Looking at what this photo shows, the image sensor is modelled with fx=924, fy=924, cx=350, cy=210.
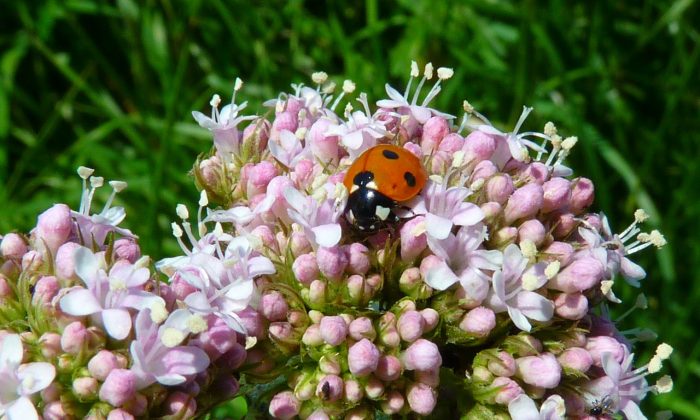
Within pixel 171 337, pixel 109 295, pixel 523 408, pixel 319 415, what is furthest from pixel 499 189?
→ pixel 109 295

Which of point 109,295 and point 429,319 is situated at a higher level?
point 109,295

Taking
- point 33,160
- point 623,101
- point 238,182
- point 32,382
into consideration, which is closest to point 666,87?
point 623,101

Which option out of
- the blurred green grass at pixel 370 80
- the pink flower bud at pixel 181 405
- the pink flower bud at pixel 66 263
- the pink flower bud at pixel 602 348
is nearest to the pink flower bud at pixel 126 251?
the pink flower bud at pixel 66 263

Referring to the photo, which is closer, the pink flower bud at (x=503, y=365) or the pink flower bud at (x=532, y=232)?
the pink flower bud at (x=503, y=365)

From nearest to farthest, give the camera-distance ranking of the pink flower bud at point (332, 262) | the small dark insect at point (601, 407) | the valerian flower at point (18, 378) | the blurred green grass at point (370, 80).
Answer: the valerian flower at point (18, 378) < the pink flower bud at point (332, 262) < the small dark insect at point (601, 407) < the blurred green grass at point (370, 80)

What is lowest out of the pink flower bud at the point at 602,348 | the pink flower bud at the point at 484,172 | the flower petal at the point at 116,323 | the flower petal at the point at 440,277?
the pink flower bud at the point at 602,348

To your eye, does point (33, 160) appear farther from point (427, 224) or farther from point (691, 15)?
point (691, 15)

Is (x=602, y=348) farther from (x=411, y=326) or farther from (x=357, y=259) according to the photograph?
(x=357, y=259)

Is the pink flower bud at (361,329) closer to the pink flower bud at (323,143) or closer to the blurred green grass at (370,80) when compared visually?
the pink flower bud at (323,143)
